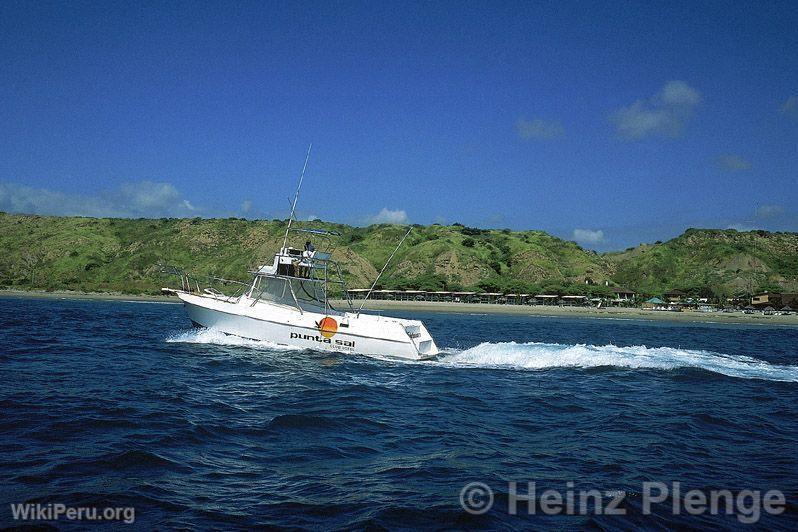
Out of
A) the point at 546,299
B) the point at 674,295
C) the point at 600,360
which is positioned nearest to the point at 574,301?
the point at 546,299

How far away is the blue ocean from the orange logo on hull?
1.62 meters

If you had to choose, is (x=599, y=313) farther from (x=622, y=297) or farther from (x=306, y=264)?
(x=306, y=264)

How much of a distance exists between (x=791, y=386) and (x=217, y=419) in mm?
18029

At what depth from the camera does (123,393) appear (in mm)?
14602

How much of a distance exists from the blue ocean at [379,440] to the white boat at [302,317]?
52.8 inches

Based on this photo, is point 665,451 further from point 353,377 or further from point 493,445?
point 353,377

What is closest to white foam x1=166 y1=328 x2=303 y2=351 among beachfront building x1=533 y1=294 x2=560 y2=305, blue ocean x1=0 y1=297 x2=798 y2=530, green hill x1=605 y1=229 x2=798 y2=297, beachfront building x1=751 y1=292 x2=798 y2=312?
blue ocean x1=0 y1=297 x2=798 y2=530

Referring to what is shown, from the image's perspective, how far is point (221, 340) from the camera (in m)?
25.0

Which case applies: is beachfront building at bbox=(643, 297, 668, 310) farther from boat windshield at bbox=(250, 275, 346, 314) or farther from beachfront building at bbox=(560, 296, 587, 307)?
boat windshield at bbox=(250, 275, 346, 314)

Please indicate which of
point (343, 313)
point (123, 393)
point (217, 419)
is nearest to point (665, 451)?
point (217, 419)

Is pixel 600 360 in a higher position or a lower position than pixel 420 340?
lower

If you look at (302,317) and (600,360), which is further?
(302,317)

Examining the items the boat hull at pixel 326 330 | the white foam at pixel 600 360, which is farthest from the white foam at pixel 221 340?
the white foam at pixel 600 360

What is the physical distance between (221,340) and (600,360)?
51.4ft
